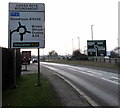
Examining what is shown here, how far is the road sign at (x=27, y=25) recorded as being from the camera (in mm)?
15234

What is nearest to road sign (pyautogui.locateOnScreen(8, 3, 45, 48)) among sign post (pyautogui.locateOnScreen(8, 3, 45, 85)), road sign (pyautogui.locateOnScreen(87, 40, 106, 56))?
sign post (pyautogui.locateOnScreen(8, 3, 45, 85))

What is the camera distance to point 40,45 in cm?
1547

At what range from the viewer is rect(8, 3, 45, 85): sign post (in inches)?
600

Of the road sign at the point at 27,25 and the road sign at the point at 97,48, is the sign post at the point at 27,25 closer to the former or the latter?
the road sign at the point at 27,25

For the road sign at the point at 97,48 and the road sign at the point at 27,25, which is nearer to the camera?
the road sign at the point at 27,25

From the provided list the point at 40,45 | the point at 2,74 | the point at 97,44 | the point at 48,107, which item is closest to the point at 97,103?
the point at 48,107

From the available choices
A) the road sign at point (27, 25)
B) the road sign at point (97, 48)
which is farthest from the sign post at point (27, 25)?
the road sign at point (97, 48)

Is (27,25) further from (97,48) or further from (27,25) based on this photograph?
(97,48)

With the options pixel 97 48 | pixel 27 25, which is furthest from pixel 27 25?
pixel 97 48

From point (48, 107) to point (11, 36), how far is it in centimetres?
764

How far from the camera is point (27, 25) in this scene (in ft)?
50.5

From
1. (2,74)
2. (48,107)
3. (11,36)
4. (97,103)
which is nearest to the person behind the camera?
(48,107)

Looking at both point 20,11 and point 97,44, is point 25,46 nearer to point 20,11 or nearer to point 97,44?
point 20,11

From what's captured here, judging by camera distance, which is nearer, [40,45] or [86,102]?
[86,102]
